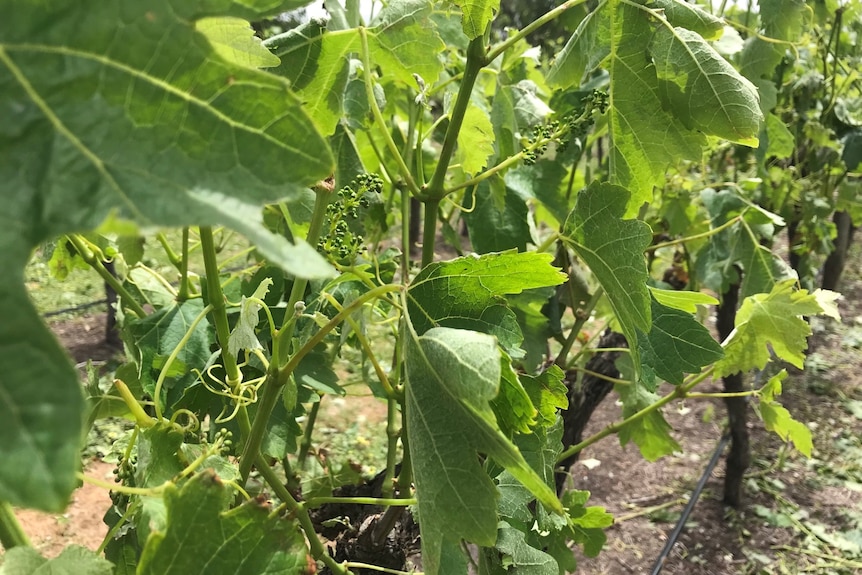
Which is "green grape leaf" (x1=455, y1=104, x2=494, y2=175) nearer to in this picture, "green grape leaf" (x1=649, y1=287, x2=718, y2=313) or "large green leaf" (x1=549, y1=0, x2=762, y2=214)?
"large green leaf" (x1=549, y1=0, x2=762, y2=214)

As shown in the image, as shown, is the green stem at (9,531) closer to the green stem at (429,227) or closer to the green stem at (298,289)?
the green stem at (298,289)

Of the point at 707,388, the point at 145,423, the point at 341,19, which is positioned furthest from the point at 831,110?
the point at 145,423

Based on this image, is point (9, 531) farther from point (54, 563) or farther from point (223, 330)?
point (223, 330)

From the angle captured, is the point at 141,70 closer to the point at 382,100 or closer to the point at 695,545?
the point at 382,100

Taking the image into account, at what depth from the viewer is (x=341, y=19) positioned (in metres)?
0.80

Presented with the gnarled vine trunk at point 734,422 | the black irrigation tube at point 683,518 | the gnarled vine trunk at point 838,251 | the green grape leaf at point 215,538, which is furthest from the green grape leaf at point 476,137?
the gnarled vine trunk at point 838,251

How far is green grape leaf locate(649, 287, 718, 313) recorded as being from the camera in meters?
0.94

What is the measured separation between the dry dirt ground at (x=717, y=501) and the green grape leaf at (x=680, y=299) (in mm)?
1239

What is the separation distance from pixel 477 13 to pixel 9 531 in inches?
24.0

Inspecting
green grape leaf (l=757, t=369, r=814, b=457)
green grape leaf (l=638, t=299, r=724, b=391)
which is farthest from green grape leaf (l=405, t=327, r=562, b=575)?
green grape leaf (l=757, t=369, r=814, b=457)

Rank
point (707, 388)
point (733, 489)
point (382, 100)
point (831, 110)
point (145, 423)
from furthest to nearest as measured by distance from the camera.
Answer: point (707, 388)
point (733, 489)
point (831, 110)
point (382, 100)
point (145, 423)

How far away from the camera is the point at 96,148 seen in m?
0.32

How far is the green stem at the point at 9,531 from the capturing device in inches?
18.1

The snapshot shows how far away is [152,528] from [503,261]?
37 centimetres
